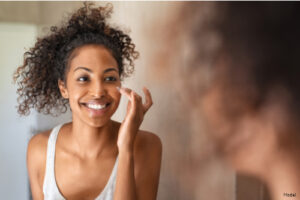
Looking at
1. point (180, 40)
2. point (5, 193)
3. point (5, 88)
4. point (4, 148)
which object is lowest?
point (5, 193)

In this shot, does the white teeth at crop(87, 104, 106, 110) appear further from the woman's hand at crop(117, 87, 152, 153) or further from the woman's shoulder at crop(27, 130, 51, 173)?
the woman's shoulder at crop(27, 130, 51, 173)

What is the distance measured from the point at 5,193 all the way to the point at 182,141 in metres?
0.48

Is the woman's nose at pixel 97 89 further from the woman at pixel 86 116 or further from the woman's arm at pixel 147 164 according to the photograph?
the woman's arm at pixel 147 164

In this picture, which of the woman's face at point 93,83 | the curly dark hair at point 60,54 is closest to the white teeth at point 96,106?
the woman's face at point 93,83

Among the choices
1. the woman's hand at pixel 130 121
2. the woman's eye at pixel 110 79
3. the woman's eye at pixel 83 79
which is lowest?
the woman's hand at pixel 130 121

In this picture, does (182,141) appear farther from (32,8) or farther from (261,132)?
(32,8)

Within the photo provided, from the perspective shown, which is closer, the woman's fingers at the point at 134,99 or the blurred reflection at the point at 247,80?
the woman's fingers at the point at 134,99

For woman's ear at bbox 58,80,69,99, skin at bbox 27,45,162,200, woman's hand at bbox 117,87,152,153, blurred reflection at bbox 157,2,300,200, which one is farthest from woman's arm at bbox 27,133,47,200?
blurred reflection at bbox 157,2,300,200

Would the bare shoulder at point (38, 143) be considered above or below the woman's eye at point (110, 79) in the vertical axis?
below

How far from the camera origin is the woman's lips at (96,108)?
0.93 m

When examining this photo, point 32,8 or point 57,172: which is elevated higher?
point 32,8

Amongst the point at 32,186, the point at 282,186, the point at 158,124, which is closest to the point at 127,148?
the point at 158,124

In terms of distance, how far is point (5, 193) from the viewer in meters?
1.04

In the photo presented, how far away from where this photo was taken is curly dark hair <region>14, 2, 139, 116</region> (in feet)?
3.14
